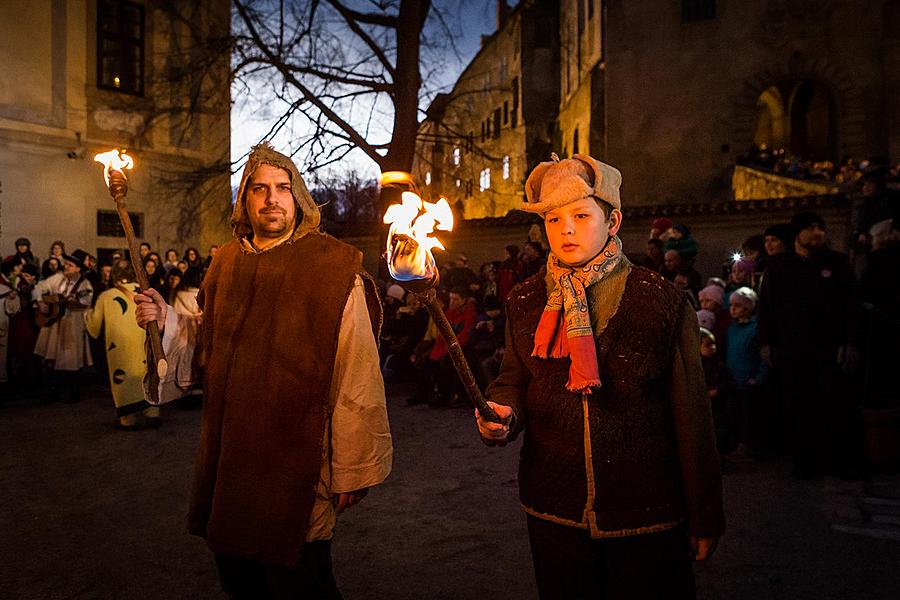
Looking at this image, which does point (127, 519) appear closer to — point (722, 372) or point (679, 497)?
point (679, 497)

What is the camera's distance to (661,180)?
2773 centimetres

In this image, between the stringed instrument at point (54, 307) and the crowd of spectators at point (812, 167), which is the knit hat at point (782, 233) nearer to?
the stringed instrument at point (54, 307)

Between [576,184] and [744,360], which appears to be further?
[744,360]

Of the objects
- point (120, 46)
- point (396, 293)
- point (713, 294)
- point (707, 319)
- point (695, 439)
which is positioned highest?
point (120, 46)

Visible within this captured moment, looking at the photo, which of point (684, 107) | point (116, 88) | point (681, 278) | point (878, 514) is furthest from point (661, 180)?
point (878, 514)

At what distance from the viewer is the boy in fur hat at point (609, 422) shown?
7.93 ft

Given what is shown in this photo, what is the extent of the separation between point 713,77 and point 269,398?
27.9 meters

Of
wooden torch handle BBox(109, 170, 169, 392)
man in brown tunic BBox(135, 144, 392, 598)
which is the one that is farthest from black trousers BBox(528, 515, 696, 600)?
wooden torch handle BBox(109, 170, 169, 392)

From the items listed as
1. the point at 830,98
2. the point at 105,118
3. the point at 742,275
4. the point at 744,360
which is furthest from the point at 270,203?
the point at 830,98

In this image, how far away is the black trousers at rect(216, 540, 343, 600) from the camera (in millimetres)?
2580

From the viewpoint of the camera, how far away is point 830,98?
26.7 meters

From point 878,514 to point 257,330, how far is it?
4.75 metres

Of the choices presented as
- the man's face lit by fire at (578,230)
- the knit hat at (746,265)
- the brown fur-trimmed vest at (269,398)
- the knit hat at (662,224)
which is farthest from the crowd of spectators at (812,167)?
the brown fur-trimmed vest at (269,398)

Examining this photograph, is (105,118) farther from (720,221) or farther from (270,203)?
(270,203)
